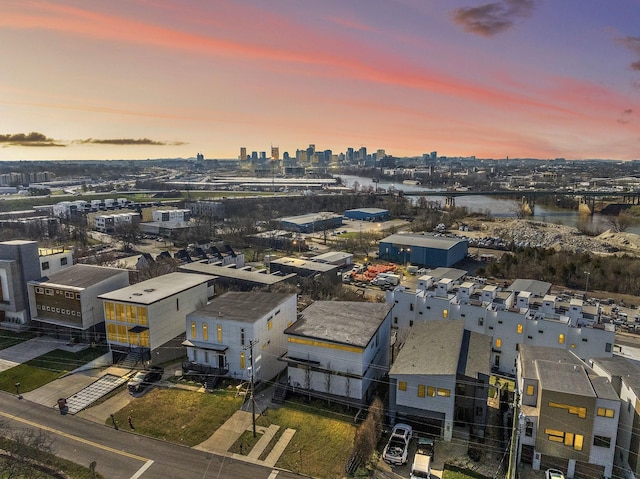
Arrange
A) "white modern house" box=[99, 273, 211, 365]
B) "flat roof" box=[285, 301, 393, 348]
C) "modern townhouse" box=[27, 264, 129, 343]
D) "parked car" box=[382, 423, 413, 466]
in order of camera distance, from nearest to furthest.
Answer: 1. "parked car" box=[382, 423, 413, 466]
2. "flat roof" box=[285, 301, 393, 348]
3. "white modern house" box=[99, 273, 211, 365]
4. "modern townhouse" box=[27, 264, 129, 343]

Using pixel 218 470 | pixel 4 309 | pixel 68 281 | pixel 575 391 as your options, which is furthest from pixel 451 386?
pixel 4 309

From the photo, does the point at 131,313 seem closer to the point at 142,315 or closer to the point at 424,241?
the point at 142,315

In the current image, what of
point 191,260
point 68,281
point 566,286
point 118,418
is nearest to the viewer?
point 118,418

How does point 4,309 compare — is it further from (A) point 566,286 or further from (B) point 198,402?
(A) point 566,286

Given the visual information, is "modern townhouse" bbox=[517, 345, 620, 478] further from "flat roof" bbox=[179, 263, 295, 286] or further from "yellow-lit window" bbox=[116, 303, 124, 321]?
"flat roof" bbox=[179, 263, 295, 286]

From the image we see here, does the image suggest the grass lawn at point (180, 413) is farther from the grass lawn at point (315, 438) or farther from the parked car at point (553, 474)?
the parked car at point (553, 474)

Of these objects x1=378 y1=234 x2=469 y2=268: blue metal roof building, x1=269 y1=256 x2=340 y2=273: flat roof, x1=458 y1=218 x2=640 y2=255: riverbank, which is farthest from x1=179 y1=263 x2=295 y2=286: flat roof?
x1=458 y1=218 x2=640 y2=255: riverbank

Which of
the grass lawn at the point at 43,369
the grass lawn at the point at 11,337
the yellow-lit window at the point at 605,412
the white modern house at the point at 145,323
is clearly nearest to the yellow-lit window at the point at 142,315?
the white modern house at the point at 145,323

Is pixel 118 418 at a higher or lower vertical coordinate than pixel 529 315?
lower
